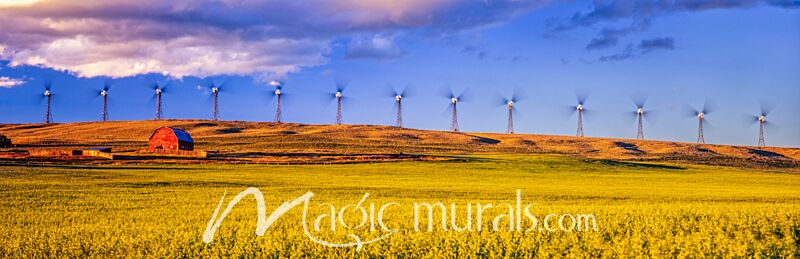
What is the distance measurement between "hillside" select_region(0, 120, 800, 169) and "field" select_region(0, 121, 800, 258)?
2873 cm

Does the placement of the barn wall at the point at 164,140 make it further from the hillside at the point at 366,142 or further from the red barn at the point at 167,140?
the hillside at the point at 366,142

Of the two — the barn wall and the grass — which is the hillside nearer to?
the barn wall

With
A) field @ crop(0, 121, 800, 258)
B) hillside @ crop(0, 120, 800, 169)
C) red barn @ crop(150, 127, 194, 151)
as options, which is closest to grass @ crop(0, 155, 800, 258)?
field @ crop(0, 121, 800, 258)

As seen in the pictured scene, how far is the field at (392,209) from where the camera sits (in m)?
17.7

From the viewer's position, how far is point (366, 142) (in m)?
140

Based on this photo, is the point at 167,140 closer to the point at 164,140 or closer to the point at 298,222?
the point at 164,140

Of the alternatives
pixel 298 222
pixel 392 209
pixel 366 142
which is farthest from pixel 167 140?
pixel 298 222

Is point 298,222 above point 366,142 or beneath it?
beneath

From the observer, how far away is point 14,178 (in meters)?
49.8

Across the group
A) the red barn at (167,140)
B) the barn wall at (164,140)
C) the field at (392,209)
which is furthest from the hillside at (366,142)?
the field at (392,209)

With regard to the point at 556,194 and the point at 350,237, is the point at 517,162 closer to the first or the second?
the point at 556,194

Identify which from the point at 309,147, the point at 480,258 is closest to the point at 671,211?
the point at 480,258

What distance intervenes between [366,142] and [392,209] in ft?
362

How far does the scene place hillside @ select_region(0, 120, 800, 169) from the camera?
12194cm
